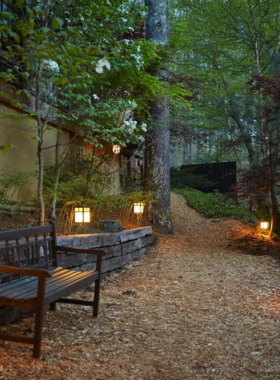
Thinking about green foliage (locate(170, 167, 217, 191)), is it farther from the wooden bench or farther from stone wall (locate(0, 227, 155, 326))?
the wooden bench

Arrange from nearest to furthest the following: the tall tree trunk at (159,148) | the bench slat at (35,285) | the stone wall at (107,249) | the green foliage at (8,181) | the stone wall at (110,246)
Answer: the bench slat at (35,285) < the stone wall at (107,249) < the stone wall at (110,246) < the green foliage at (8,181) < the tall tree trunk at (159,148)

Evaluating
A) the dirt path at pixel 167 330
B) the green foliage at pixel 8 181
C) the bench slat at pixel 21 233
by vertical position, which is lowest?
the dirt path at pixel 167 330

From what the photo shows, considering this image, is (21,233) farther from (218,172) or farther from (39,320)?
(218,172)

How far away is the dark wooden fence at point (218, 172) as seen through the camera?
1653cm

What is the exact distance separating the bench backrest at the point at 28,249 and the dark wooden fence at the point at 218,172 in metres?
13.4

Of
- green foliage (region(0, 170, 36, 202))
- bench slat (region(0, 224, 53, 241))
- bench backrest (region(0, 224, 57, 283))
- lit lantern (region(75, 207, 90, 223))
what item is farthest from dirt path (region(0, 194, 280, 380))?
green foliage (region(0, 170, 36, 202))

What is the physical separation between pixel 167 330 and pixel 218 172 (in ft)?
46.4

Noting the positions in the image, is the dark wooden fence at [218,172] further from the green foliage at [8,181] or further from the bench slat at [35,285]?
the bench slat at [35,285]

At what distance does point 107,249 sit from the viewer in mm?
5527

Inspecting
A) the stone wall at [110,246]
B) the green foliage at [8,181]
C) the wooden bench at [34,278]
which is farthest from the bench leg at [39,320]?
the green foliage at [8,181]

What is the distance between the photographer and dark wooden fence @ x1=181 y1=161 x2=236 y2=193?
1653 cm

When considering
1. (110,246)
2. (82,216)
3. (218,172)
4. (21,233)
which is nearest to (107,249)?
(110,246)

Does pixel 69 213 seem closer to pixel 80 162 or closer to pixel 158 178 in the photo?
pixel 80 162

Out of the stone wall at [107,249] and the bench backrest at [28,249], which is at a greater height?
the bench backrest at [28,249]
